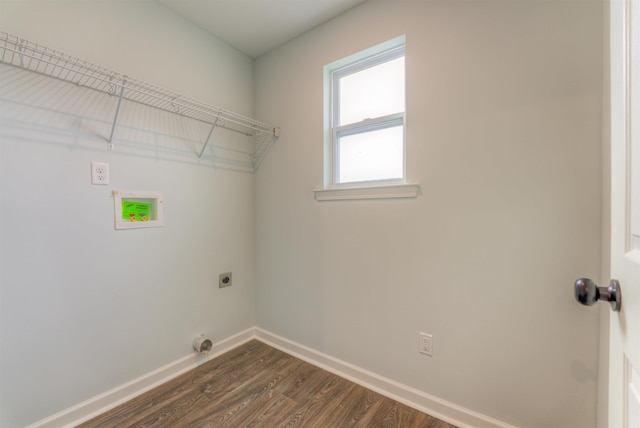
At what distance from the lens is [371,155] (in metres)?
1.78

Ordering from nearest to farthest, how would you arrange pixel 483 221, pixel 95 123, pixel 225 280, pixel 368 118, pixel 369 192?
pixel 483 221, pixel 95 123, pixel 369 192, pixel 368 118, pixel 225 280

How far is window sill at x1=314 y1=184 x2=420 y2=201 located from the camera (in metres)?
1.50

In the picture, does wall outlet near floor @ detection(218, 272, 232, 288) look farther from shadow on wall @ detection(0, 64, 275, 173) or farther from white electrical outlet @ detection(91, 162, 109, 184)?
white electrical outlet @ detection(91, 162, 109, 184)

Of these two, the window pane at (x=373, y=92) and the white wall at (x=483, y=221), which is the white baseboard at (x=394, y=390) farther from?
the window pane at (x=373, y=92)

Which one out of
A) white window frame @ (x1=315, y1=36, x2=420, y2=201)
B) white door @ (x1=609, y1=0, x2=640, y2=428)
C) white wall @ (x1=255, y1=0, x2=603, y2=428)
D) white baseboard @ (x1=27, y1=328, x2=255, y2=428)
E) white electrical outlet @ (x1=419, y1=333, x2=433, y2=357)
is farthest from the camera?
white window frame @ (x1=315, y1=36, x2=420, y2=201)

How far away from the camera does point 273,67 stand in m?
2.18

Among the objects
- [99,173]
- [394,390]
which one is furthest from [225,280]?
[394,390]

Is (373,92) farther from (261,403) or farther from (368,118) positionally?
(261,403)

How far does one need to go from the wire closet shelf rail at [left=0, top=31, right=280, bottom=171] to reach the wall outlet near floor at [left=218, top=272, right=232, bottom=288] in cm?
93

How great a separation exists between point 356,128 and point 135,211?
152 centimetres

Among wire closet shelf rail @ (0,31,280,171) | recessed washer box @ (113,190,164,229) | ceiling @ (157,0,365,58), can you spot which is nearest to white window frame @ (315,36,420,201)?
ceiling @ (157,0,365,58)

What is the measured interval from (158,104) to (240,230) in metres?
1.07

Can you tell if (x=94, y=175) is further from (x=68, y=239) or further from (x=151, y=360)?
(x=151, y=360)

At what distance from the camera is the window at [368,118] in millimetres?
1656
